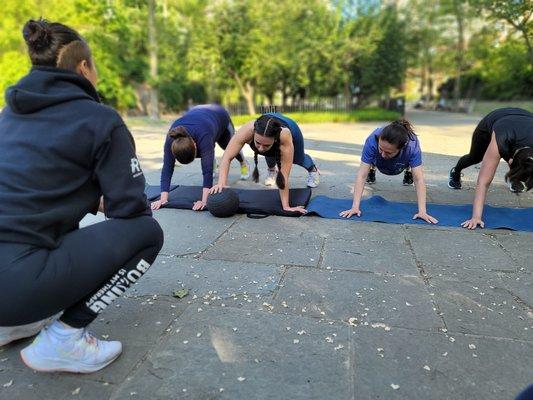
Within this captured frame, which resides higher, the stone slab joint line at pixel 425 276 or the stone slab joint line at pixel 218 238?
the stone slab joint line at pixel 425 276

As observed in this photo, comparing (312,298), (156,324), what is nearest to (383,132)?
(312,298)

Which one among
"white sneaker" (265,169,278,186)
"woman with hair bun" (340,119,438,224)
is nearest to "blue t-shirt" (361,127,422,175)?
"woman with hair bun" (340,119,438,224)

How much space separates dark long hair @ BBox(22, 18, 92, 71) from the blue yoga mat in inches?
123

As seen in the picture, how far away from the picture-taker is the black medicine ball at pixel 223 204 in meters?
4.47

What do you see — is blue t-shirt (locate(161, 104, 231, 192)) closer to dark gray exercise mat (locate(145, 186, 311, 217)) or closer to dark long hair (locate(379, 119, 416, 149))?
dark gray exercise mat (locate(145, 186, 311, 217))

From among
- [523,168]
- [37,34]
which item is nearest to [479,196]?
[523,168]

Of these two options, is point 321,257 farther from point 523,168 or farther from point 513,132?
point 513,132

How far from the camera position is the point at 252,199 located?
5.07 meters

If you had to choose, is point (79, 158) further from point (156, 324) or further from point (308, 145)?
point (308, 145)

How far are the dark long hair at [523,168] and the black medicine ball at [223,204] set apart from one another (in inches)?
102

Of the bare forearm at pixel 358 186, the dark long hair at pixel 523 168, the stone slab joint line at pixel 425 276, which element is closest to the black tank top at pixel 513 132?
the dark long hair at pixel 523 168

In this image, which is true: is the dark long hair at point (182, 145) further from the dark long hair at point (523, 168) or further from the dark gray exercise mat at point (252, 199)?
the dark long hair at point (523, 168)

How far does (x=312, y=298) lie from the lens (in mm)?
2727

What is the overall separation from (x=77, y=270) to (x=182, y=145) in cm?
268
